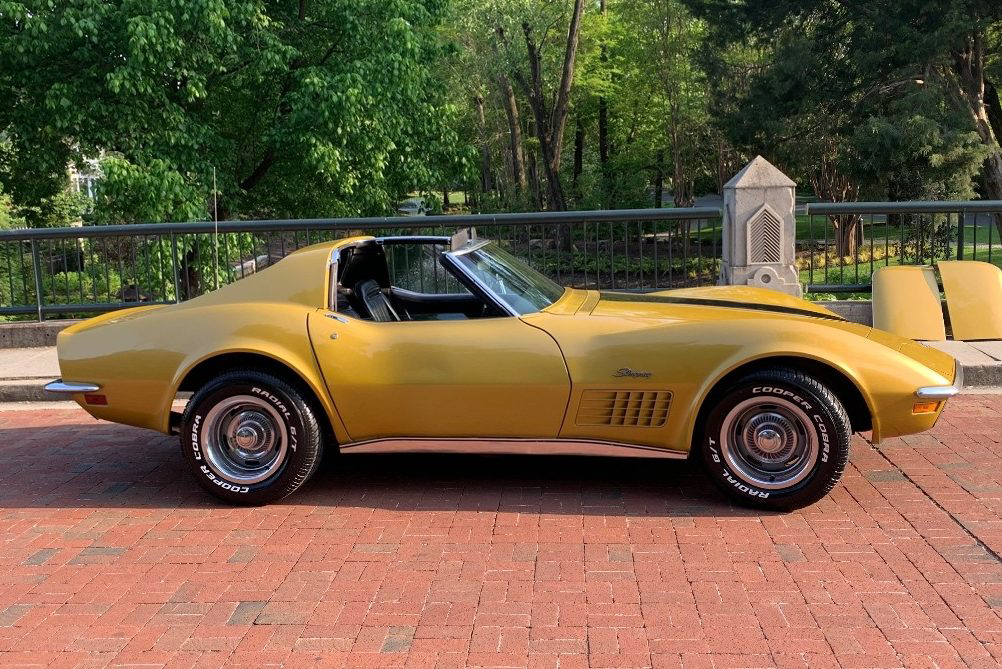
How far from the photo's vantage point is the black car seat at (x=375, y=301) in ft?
18.3

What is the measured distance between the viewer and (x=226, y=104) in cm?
1844

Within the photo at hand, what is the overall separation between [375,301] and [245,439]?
115 centimetres

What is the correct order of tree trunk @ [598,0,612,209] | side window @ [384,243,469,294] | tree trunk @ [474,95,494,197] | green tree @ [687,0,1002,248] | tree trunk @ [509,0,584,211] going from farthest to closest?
tree trunk @ [474,95,494,197] < tree trunk @ [598,0,612,209] < tree trunk @ [509,0,584,211] < green tree @ [687,0,1002,248] < side window @ [384,243,469,294]

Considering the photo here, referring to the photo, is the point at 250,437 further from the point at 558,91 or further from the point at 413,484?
the point at 558,91

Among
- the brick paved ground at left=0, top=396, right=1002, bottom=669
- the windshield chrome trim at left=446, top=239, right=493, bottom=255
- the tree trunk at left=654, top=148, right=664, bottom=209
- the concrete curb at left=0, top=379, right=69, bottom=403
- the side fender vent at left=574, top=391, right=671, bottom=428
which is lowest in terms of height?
the brick paved ground at left=0, top=396, right=1002, bottom=669

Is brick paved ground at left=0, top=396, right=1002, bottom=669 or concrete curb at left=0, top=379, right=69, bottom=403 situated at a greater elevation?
concrete curb at left=0, top=379, right=69, bottom=403

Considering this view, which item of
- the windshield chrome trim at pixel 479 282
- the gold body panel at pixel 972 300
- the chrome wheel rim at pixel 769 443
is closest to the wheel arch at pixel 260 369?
the windshield chrome trim at pixel 479 282

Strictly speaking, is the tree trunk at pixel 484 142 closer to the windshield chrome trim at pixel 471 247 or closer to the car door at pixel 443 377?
the windshield chrome trim at pixel 471 247

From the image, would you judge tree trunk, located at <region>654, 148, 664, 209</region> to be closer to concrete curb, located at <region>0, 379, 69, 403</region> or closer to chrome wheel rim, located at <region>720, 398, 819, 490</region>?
concrete curb, located at <region>0, 379, 69, 403</region>

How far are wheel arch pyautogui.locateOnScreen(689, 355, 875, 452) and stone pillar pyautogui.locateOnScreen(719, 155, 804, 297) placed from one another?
4.80 meters

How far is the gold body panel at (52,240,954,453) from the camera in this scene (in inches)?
189

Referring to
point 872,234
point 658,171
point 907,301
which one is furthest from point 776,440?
point 658,171

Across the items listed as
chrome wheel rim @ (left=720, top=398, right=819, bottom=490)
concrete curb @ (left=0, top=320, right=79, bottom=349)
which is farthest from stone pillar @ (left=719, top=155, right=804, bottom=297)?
concrete curb @ (left=0, top=320, right=79, bottom=349)

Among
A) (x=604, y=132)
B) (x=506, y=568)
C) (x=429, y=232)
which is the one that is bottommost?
(x=506, y=568)
